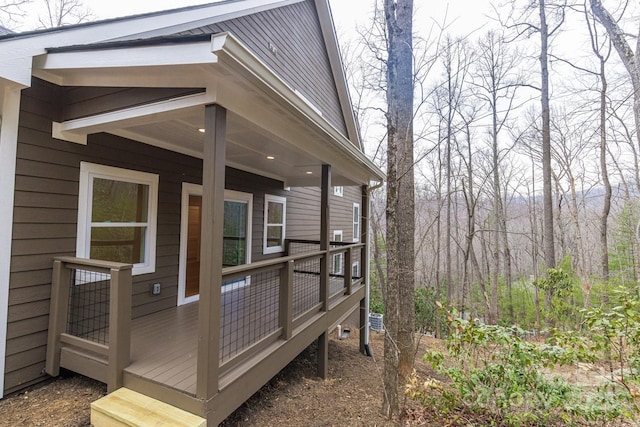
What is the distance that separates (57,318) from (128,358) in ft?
3.45

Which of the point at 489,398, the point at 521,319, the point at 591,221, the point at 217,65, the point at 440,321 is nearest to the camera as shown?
the point at 217,65

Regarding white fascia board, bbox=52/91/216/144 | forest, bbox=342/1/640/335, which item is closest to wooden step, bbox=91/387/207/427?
white fascia board, bbox=52/91/216/144

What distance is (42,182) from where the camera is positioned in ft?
10.8

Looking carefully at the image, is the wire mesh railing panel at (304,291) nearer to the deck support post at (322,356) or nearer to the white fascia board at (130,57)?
the deck support post at (322,356)

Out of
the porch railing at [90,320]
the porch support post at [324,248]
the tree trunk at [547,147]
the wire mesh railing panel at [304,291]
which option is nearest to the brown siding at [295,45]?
the porch support post at [324,248]

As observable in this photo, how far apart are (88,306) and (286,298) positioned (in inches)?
97.9

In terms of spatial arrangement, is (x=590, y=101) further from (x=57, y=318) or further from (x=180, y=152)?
(x=57, y=318)

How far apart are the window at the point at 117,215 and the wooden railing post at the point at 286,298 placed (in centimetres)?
213

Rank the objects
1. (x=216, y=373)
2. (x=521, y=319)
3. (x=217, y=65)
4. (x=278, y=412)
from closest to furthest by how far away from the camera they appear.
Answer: (x=217, y=65)
(x=216, y=373)
(x=278, y=412)
(x=521, y=319)

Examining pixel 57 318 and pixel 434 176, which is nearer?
pixel 57 318

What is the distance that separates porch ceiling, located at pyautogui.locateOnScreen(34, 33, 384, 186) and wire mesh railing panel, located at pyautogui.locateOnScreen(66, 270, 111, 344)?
5.57 ft

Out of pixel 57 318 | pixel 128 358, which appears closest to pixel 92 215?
pixel 57 318

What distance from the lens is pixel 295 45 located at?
775 centimetres

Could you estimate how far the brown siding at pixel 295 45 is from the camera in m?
6.21
